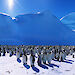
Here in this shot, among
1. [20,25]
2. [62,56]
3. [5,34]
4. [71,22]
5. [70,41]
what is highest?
[71,22]

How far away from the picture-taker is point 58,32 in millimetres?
27438

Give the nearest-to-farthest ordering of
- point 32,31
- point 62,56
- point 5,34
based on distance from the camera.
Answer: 1. point 62,56
2. point 5,34
3. point 32,31

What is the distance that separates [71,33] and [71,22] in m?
A: 9.18

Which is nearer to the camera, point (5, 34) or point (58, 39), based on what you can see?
point (5, 34)

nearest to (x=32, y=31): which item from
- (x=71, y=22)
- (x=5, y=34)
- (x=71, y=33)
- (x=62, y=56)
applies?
(x=5, y=34)

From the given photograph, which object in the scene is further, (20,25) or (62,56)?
(20,25)

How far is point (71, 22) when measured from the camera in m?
34.5

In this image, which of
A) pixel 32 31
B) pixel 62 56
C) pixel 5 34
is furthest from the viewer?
pixel 32 31

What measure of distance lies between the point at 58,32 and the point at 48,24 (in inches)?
136

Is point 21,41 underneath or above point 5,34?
underneath

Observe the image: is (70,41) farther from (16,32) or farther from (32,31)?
(16,32)

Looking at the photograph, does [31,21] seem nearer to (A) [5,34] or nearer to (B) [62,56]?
(A) [5,34]

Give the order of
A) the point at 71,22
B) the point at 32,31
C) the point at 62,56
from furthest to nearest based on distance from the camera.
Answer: the point at 71,22
the point at 32,31
the point at 62,56

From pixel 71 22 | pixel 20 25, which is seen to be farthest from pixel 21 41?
pixel 71 22
